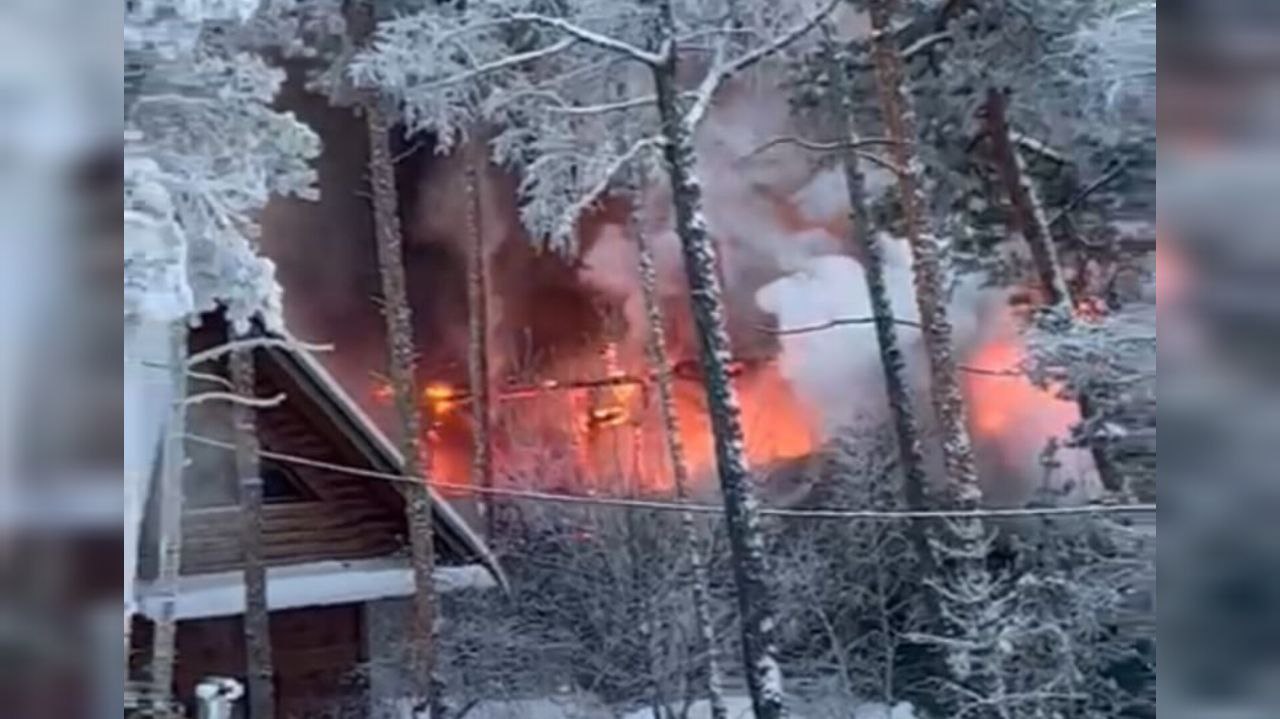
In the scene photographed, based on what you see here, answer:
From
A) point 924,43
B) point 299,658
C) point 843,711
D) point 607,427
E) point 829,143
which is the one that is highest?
point 924,43

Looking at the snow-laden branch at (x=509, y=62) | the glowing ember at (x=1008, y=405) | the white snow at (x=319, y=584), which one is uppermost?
the snow-laden branch at (x=509, y=62)

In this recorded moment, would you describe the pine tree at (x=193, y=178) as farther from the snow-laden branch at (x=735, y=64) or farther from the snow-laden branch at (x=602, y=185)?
the snow-laden branch at (x=735, y=64)

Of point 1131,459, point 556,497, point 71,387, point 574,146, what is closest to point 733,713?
point 556,497

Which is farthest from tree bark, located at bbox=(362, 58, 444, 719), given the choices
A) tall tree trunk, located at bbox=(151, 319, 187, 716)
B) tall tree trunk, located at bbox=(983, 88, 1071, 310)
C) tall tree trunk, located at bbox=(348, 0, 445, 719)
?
tall tree trunk, located at bbox=(983, 88, 1071, 310)

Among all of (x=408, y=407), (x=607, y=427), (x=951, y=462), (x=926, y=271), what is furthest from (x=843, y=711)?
(x=408, y=407)

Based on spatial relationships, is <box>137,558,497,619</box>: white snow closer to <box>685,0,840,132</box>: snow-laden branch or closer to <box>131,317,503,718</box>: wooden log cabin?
<box>131,317,503,718</box>: wooden log cabin

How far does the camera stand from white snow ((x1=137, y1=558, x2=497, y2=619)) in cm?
174

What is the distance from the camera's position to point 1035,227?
1.71 m

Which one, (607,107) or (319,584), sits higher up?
(607,107)

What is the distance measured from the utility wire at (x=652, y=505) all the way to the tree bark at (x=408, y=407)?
3 cm

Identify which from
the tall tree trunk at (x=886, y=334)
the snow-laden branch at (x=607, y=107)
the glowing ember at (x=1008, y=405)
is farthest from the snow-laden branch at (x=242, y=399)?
the glowing ember at (x=1008, y=405)

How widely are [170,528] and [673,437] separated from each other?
659 millimetres

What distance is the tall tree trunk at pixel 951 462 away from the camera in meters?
1.72

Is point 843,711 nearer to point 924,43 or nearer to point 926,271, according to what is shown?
point 926,271
